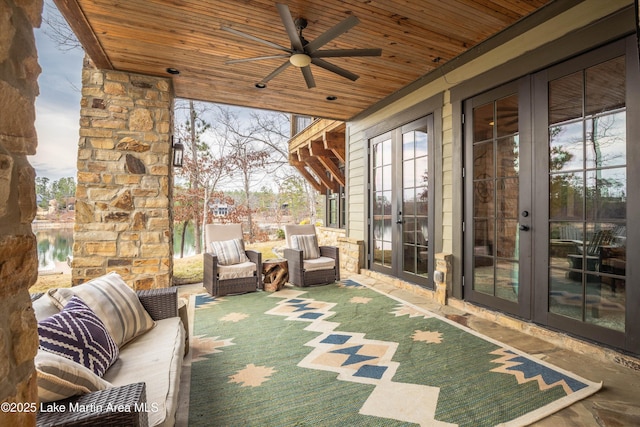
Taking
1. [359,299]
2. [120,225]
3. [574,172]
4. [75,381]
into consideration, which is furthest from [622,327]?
[120,225]

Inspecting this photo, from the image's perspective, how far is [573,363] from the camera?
2.33 metres

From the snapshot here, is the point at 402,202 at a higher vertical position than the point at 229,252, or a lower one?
higher

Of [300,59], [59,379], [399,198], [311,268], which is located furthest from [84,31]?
[399,198]

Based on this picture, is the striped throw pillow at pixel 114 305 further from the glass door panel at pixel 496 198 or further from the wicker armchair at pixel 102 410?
the glass door panel at pixel 496 198

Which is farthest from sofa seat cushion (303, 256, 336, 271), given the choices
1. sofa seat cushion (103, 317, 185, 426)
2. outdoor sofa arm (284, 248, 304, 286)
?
sofa seat cushion (103, 317, 185, 426)

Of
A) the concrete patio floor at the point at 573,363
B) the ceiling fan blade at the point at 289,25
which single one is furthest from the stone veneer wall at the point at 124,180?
the ceiling fan blade at the point at 289,25

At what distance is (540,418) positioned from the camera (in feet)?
5.61

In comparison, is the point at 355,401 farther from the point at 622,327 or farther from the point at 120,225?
the point at 120,225

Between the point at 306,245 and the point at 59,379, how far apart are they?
4064 millimetres

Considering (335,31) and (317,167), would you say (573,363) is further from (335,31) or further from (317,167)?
(317,167)

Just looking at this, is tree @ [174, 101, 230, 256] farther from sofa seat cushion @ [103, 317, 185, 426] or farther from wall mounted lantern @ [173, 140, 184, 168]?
sofa seat cushion @ [103, 317, 185, 426]

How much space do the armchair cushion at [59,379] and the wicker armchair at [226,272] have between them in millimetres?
3031

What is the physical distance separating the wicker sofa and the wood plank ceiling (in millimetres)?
2436

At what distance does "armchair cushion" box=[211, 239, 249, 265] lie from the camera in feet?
14.3
